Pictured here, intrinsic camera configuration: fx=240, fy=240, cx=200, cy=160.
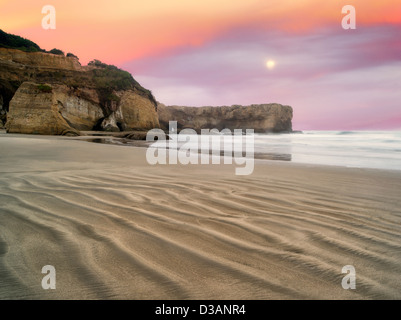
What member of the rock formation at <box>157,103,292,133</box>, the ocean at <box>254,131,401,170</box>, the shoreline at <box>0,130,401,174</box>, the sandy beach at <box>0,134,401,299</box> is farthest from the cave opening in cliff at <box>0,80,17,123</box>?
the rock formation at <box>157,103,292,133</box>

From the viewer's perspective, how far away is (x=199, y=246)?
1.55 meters

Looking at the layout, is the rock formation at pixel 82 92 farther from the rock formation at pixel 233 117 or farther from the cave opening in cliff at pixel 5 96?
the rock formation at pixel 233 117

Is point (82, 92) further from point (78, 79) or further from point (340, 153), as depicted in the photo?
point (340, 153)

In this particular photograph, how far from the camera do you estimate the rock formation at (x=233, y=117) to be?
8150cm

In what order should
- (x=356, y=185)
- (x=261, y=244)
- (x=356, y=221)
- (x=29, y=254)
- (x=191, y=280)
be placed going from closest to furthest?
(x=191, y=280), (x=29, y=254), (x=261, y=244), (x=356, y=221), (x=356, y=185)

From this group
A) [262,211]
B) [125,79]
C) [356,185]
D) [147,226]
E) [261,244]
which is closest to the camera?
[261,244]

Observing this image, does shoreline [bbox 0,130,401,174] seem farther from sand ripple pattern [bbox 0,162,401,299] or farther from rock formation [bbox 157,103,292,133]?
rock formation [bbox 157,103,292,133]

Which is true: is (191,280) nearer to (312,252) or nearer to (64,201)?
(312,252)

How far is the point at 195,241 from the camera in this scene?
1.62 metres

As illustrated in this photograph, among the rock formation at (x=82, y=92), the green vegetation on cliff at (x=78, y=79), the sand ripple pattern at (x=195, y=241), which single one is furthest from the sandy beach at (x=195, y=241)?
the green vegetation on cliff at (x=78, y=79)

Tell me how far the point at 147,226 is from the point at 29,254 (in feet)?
2.44

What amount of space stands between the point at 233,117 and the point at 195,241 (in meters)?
86.1
